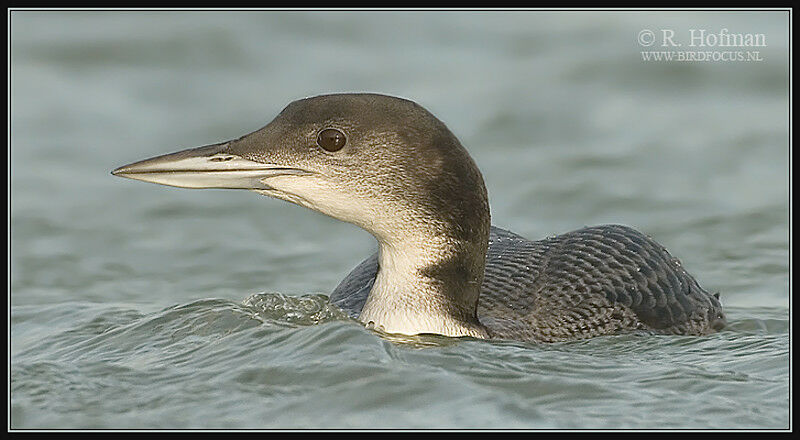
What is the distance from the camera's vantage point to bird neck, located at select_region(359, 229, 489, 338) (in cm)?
693

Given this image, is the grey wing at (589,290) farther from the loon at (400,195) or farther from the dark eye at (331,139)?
the dark eye at (331,139)

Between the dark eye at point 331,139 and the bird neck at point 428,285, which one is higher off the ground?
the dark eye at point 331,139

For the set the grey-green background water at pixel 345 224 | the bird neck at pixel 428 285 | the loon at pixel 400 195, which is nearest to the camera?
the grey-green background water at pixel 345 224

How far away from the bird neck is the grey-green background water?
0.47ft

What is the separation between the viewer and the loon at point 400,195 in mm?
6715

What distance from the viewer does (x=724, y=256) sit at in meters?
10.2

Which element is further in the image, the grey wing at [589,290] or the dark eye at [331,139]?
the grey wing at [589,290]

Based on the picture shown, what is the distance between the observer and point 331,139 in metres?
6.73

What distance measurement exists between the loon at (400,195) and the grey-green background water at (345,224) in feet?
0.67

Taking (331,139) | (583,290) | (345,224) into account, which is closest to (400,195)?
(331,139)

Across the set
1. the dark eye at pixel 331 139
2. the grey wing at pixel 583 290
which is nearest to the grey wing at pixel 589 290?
the grey wing at pixel 583 290

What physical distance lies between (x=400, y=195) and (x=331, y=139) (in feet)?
1.36

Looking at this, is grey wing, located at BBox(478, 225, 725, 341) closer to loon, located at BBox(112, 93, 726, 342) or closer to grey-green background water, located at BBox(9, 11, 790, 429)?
loon, located at BBox(112, 93, 726, 342)

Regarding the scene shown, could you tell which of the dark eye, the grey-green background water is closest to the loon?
the dark eye
